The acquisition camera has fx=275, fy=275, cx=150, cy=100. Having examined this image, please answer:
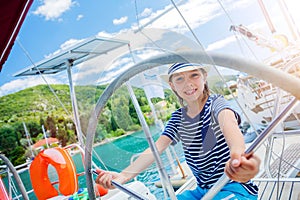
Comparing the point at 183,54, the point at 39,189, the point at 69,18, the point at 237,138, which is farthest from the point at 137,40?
the point at 39,189

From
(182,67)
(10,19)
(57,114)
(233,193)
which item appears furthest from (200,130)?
(10,19)

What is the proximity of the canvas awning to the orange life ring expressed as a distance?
86cm

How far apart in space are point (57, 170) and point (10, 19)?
45.4 inches

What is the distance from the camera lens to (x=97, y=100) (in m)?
0.45

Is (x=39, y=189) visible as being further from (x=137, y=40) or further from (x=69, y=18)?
(x=137, y=40)

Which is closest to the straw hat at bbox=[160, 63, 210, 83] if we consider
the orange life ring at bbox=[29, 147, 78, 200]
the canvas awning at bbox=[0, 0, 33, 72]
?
the canvas awning at bbox=[0, 0, 33, 72]

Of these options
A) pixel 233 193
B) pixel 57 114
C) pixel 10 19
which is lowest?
pixel 233 193

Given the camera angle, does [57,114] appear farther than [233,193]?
Yes

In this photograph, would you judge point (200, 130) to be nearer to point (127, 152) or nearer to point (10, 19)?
point (127, 152)

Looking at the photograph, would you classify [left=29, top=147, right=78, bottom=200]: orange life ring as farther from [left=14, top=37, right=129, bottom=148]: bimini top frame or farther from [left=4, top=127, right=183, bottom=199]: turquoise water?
[left=4, top=127, right=183, bottom=199]: turquoise water

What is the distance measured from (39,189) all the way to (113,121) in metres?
1.87

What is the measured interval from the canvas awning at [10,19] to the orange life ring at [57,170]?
0.86 m

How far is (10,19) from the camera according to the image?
118cm

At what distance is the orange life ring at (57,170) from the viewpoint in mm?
1877
